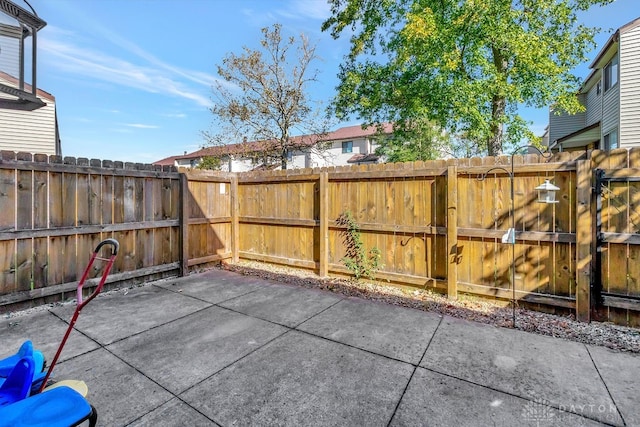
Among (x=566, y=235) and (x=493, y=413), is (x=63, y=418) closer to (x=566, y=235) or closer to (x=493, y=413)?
(x=493, y=413)

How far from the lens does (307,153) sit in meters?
14.7

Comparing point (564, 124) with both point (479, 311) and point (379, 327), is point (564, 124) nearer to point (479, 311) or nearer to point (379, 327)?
point (479, 311)

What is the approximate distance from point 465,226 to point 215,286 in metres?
4.06

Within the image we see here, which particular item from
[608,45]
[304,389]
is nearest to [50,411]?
[304,389]

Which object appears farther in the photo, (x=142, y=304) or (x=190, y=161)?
(x=190, y=161)

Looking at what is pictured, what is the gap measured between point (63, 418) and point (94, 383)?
1.20 meters

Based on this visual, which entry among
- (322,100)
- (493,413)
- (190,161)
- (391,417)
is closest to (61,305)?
(391,417)

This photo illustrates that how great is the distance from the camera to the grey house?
8859mm

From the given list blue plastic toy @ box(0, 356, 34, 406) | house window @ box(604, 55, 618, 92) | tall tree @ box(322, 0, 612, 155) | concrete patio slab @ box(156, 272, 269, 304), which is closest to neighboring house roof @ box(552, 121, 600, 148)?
house window @ box(604, 55, 618, 92)

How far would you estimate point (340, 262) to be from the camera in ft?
17.1

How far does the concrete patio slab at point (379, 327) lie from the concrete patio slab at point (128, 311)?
69.4 inches

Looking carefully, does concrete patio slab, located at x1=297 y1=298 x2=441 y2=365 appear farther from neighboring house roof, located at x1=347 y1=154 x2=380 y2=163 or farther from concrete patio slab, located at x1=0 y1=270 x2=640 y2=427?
neighboring house roof, located at x1=347 y1=154 x2=380 y2=163

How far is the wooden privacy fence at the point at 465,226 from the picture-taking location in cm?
329

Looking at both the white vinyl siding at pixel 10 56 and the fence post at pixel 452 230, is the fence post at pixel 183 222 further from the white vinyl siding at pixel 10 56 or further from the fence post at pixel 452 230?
the fence post at pixel 452 230
